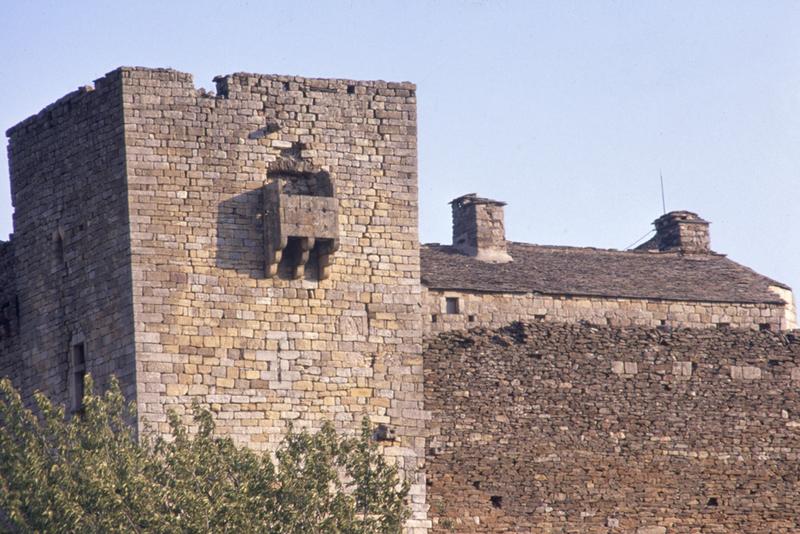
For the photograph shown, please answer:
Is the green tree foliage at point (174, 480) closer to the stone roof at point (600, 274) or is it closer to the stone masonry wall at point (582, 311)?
the stone masonry wall at point (582, 311)

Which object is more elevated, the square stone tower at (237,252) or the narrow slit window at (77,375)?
the square stone tower at (237,252)

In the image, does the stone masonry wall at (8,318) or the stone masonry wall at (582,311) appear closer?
the stone masonry wall at (8,318)

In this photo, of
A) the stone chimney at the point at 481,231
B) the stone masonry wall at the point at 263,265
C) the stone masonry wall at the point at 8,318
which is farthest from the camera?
the stone chimney at the point at 481,231

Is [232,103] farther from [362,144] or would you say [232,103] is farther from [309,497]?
[309,497]

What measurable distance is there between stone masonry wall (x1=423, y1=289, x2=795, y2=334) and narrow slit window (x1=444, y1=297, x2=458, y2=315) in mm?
34

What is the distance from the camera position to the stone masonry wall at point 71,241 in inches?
1335

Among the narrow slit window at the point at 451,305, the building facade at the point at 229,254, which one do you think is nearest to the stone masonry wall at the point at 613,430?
the building facade at the point at 229,254

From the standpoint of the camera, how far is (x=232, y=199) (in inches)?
1351

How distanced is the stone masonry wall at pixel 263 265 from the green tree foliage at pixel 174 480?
1.16m

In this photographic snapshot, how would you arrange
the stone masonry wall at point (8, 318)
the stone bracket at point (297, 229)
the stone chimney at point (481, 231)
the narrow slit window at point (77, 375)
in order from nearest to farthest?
the stone bracket at point (297, 229) < the narrow slit window at point (77, 375) < the stone masonry wall at point (8, 318) < the stone chimney at point (481, 231)

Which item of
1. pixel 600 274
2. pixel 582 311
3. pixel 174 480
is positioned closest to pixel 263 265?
pixel 174 480

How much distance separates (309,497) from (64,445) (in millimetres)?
2850

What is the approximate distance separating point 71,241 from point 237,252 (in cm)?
223

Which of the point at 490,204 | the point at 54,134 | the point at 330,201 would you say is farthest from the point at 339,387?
the point at 490,204
